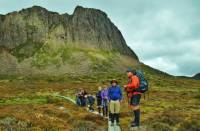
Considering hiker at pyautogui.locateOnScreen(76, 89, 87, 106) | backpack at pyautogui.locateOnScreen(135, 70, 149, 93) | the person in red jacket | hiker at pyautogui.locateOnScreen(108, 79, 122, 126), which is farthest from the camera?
hiker at pyautogui.locateOnScreen(76, 89, 87, 106)

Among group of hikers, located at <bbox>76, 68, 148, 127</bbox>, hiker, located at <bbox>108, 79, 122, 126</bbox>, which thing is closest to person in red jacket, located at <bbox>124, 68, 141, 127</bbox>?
group of hikers, located at <bbox>76, 68, 148, 127</bbox>

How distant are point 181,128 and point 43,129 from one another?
629 cm

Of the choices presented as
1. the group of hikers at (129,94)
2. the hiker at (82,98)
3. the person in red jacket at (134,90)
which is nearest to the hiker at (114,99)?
the group of hikers at (129,94)

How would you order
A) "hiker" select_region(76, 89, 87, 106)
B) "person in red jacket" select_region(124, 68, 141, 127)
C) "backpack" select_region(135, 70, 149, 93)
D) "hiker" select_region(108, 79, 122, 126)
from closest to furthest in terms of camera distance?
"person in red jacket" select_region(124, 68, 141, 127) → "backpack" select_region(135, 70, 149, 93) → "hiker" select_region(108, 79, 122, 126) → "hiker" select_region(76, 89, 87, 106)

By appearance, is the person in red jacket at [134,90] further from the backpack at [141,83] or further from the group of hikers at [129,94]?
the backpack at [141,83]

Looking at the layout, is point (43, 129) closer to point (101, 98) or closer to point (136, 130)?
point (136, 130)

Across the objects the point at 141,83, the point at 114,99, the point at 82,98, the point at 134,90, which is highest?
the point at 141,83

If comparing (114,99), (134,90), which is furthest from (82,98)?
(134,90)

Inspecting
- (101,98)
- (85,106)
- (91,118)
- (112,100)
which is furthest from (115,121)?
(85,106)

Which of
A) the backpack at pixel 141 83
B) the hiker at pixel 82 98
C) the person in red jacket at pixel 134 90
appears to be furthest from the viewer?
the hiker at pixel 82 98

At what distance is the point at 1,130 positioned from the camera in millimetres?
15984

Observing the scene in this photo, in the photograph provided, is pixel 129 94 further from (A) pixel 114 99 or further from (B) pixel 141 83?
(A) pixel 114 99

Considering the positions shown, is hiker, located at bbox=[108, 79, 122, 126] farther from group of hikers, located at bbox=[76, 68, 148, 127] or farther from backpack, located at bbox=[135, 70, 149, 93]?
backpack, located at bbox=[135, 70, 149, 93]

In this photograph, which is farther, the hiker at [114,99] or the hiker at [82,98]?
the hiker at [82,98]
